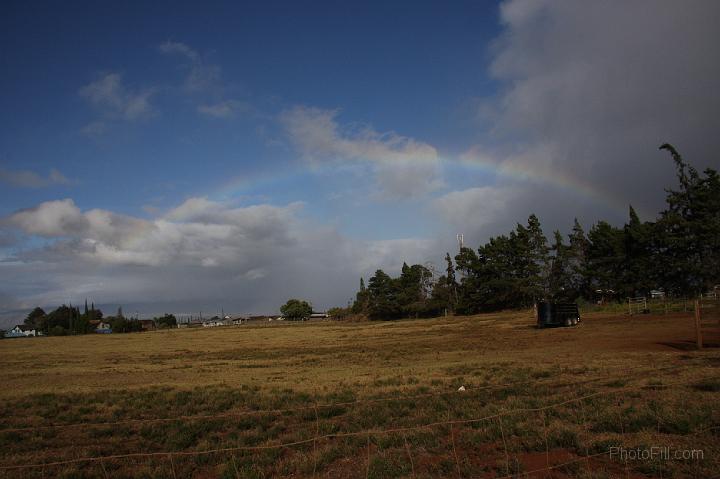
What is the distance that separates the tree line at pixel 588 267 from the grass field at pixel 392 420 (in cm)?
4515

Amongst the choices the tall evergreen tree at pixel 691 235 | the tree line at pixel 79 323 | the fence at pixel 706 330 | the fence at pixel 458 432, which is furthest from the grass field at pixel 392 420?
the tree line at pixel 79 323

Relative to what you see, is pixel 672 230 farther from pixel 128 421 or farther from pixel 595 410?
pixel 128 421

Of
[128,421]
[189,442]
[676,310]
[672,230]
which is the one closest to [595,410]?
[189,442]

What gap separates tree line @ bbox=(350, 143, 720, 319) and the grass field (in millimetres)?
45149

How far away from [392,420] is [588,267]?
238 ft

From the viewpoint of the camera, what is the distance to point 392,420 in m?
12.4

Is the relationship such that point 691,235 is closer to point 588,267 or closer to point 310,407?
point 588,267

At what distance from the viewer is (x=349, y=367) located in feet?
85.7

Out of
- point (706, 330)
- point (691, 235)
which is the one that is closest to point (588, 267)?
point (691, 235)

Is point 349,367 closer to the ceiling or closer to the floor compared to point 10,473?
closer to the floor

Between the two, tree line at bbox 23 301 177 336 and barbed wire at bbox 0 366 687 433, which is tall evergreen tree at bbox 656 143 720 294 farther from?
tree line at bbox 23 301 177 336

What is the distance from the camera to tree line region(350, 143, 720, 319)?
6069cm

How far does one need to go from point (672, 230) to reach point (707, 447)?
216 feet

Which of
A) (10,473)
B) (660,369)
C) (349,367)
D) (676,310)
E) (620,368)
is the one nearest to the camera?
(10,473)
